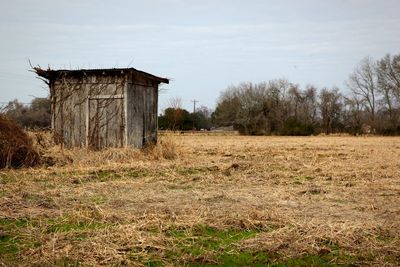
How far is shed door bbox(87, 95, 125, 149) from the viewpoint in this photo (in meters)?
16.5

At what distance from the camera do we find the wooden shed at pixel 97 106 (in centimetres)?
1655

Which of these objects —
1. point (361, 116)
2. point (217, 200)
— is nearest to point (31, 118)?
point (217, 200)

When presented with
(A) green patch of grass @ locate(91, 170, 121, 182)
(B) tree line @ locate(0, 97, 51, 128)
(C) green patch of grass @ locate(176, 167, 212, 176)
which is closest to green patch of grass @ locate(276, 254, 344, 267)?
(A) green patch of grass @ locate(91, 170, 121, 182)

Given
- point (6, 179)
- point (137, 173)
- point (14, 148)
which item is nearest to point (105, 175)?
point (137, 173)

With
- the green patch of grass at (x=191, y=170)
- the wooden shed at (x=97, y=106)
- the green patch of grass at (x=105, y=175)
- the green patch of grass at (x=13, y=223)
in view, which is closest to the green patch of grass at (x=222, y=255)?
the green patch of grass at (x=13, y=223)

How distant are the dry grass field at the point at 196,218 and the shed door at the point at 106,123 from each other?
4258 mm

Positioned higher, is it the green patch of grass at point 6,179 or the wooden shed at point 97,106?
the wooden shed at point 97,106

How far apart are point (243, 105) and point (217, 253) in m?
65.6

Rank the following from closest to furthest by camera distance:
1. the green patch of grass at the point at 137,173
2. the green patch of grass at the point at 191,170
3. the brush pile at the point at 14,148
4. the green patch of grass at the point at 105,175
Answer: the green patch of grass at the point at 105,175 < the green patch of grass at the point at 137,173 < the green patch of grass at the point at 191,170 < the brush pile at the point at 14,148

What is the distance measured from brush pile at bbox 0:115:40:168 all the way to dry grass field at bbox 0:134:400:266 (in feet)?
3.18

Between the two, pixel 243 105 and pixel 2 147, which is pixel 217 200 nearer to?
pixel 2 147

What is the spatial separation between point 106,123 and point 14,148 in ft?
13.4

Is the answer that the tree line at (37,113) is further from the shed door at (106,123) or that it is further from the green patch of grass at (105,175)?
the green patch of grass at (105,175)

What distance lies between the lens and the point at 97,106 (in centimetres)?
1677
